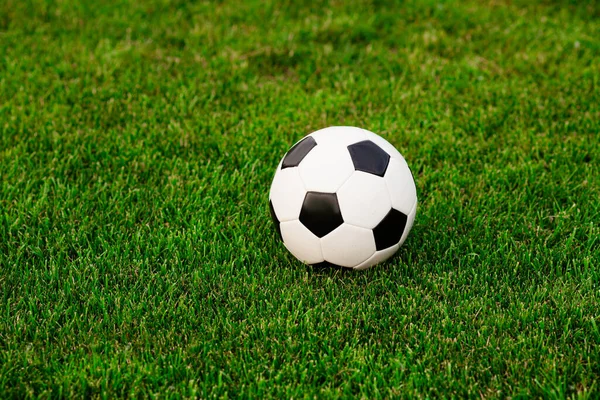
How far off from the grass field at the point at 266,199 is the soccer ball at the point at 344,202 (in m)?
0.22

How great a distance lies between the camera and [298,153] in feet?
11.2

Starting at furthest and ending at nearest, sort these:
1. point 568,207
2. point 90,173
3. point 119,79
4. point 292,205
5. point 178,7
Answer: point 178,7 < point 119,79 < point 90,173 < point 568,207 < point 292,205

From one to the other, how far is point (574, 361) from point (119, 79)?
14.1 ft

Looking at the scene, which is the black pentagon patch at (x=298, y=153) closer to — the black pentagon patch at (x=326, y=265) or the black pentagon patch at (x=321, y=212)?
the black pentagon patch at (x=321, y=212)

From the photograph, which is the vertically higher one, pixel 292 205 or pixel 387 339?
pixel 292 205

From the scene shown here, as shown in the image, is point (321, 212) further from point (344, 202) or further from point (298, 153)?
point (298, 153)

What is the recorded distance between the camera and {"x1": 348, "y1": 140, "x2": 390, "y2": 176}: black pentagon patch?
10.7 ft

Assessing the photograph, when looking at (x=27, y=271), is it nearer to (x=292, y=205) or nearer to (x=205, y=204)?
(x=205, y=204)

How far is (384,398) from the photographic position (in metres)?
2.70

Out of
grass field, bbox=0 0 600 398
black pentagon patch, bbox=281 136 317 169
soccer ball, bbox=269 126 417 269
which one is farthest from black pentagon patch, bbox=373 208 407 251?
black pentagon patch, bbox=281 136 317 169

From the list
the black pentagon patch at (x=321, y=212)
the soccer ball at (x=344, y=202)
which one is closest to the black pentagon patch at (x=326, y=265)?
the soccer ball at (x=344, y=202)

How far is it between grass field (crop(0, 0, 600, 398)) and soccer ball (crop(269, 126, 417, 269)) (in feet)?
0.71

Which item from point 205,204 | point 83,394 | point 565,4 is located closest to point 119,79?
point 205,204

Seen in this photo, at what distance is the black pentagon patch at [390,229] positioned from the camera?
3.23 m
